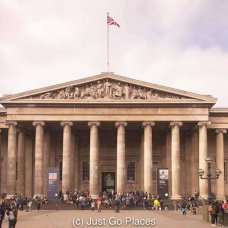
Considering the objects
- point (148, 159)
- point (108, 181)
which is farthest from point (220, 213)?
point (108, 181)

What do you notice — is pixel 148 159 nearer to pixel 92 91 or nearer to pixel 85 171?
pixel 92 91

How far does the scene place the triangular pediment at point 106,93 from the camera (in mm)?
59938

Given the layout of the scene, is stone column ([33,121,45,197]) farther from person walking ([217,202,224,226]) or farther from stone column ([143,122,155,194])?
person walking ([217,202,224,226])

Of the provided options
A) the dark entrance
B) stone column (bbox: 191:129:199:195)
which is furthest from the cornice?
the dark entrance

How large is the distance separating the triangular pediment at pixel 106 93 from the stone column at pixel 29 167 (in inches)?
314

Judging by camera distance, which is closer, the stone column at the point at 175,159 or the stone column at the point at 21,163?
the stone column at the point at 175,159

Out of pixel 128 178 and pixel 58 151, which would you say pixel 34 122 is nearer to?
pixel 58 151

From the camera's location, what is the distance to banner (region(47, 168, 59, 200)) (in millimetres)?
50906

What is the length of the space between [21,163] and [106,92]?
13.0 meters

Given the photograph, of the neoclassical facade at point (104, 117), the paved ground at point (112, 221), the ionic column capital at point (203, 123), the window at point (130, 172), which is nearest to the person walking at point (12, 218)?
the paved ground at point (112, 221)

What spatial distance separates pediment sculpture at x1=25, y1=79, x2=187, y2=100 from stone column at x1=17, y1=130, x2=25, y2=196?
19.1 feet

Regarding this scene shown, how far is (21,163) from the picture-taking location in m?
62.8

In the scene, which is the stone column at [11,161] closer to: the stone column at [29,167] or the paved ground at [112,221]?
the stone column at [29,167]

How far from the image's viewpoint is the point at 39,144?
59906mm
